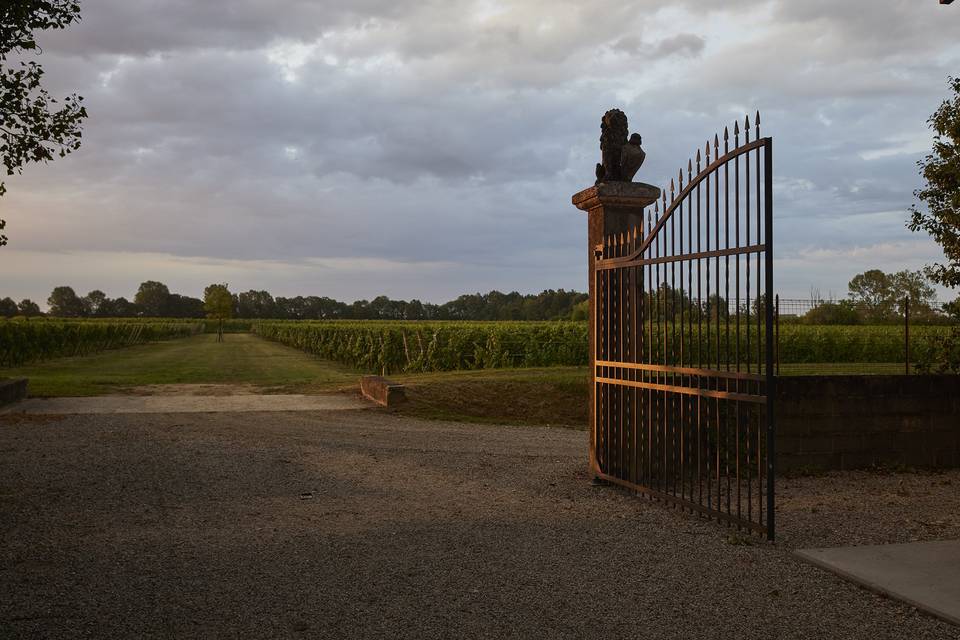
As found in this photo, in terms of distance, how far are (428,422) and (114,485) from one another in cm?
536

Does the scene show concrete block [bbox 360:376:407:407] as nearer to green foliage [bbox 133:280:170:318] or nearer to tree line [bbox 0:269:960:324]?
tree line [bbox 0:269:960:324]

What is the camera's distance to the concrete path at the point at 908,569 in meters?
3.97

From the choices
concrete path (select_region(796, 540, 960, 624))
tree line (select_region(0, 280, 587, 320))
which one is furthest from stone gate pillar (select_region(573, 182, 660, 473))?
tree line (select_region(0, 280, 587, 320))

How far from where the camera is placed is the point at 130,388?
17078mm

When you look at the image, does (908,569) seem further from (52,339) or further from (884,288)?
(884,288)

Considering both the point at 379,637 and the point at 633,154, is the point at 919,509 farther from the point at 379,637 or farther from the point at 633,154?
the point at 379,637

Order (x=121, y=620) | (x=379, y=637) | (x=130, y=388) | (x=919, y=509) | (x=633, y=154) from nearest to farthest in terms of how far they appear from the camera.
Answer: (x=379, y=637) → (x=121, y=620) → (x=919, y=509) → (x=633, y=154) → (x=130, y=388)

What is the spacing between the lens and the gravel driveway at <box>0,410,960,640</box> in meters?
3.75

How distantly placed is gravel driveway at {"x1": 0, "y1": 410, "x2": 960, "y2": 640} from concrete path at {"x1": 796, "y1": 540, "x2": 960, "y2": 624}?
0.10m

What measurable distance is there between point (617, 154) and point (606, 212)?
1.86ft

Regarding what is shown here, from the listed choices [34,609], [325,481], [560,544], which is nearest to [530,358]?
[325,481]

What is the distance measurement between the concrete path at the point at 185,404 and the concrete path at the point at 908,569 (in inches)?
364

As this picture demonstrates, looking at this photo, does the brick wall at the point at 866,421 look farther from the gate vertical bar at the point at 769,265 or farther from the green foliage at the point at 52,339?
the green foliage at the point at 52,339

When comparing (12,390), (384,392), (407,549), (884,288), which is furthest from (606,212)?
(884,288)
